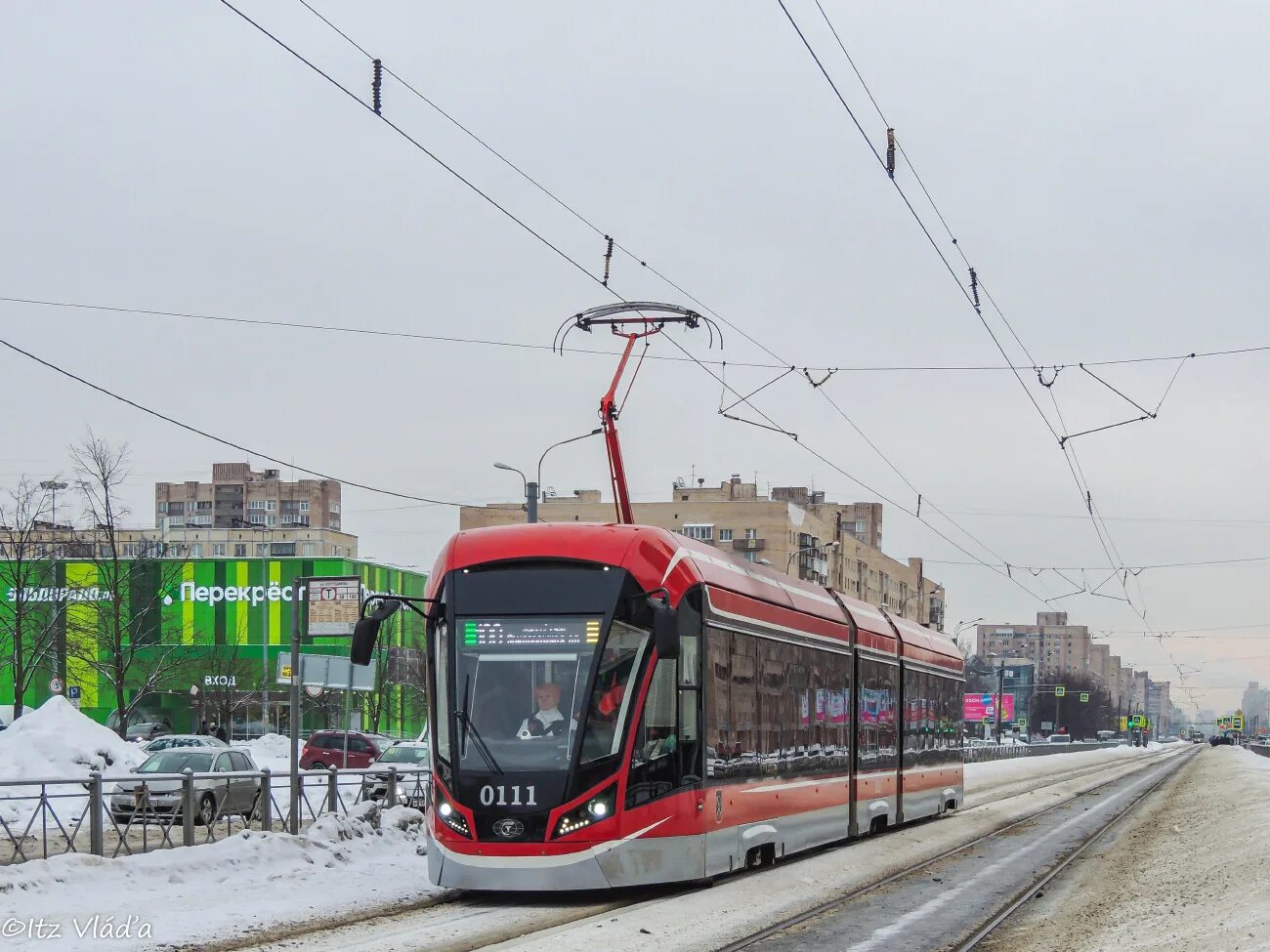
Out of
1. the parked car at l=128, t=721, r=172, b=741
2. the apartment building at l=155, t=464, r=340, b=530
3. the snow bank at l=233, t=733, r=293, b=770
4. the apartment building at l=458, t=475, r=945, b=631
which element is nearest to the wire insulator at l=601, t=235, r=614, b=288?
the snow bank at l=233, t=733, r=293, b=770

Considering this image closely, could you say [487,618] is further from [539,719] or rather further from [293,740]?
[293,740]

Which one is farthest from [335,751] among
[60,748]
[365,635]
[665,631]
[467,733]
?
[665,631]

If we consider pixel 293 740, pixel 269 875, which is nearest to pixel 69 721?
pixel 293 740

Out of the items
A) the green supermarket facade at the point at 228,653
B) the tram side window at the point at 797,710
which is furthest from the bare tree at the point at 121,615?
the tram side window at the point at 797,710

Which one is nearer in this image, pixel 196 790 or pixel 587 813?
pixel 587 813

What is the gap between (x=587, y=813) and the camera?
45.6 feet

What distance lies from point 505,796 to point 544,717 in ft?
2.37

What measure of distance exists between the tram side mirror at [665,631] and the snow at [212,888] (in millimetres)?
3199

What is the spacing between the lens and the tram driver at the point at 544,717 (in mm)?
14094

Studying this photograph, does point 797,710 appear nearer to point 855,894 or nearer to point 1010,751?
point 855,894

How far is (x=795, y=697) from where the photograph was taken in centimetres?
1905

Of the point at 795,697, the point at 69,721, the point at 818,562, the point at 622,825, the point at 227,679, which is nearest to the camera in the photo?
the point at 622,825

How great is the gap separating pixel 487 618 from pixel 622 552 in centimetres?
130

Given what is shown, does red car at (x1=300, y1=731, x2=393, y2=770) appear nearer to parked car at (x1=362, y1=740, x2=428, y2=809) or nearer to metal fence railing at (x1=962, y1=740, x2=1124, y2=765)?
parked car at (x1=362, y1=740, x2=428, y2=809)
